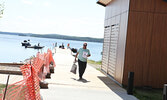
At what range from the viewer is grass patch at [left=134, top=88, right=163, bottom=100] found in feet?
31.3

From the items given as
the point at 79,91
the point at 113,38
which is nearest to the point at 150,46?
the point at 113,38

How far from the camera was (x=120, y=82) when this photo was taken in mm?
11648

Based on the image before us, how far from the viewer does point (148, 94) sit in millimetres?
10227

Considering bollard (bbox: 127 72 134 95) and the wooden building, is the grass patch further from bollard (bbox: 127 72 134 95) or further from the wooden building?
the wooden building

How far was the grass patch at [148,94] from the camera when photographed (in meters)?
9.53

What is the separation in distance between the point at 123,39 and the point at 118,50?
3.13 feet

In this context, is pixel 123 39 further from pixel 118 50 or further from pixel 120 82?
pixel 120 82

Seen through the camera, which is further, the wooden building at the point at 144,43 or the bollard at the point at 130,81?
the wooden building at the point at 144,43

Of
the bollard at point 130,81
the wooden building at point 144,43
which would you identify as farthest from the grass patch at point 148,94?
the wooden building at point 144,43

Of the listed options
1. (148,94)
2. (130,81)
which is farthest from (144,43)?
(130,81)

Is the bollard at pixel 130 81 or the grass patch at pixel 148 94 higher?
the bollard at pixel 130 81

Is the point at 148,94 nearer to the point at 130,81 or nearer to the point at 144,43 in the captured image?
the point at 130,81

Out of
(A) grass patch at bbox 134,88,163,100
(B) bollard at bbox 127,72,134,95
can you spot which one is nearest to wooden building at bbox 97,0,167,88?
(A) grass patch at bbox 134,88,163,100

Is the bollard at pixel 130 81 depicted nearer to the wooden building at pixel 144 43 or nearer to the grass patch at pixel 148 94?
the grass patch at pixel 148 94
